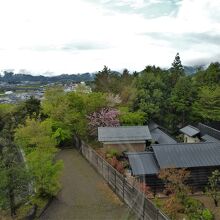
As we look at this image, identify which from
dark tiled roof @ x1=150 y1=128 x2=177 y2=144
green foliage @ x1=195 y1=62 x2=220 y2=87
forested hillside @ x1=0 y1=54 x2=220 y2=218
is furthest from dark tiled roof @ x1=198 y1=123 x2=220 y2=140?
green foliage @ x1=195 y1=62 x2=220 y2=87

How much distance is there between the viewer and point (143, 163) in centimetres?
1947

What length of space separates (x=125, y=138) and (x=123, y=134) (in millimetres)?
464

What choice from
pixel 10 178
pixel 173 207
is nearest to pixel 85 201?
pixel 10 178

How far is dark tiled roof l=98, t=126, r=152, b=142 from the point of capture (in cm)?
2605

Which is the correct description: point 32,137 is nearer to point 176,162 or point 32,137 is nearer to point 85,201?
point 85,201

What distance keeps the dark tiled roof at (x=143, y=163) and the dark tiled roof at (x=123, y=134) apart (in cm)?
587

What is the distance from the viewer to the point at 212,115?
33.3 metres

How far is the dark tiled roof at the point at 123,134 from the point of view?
26.0 meters

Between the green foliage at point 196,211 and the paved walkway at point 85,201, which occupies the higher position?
the green foliage at point 196,211

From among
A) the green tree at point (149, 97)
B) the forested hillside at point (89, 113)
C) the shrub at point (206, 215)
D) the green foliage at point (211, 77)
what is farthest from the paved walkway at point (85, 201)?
the green foliage at point (211, 77)

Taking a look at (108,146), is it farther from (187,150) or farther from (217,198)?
(217,198)

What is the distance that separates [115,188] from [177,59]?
3513 cm

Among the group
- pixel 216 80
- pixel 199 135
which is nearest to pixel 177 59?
pixel 216 80

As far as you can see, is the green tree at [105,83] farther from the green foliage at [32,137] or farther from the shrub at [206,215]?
the shrub at [206,215]
